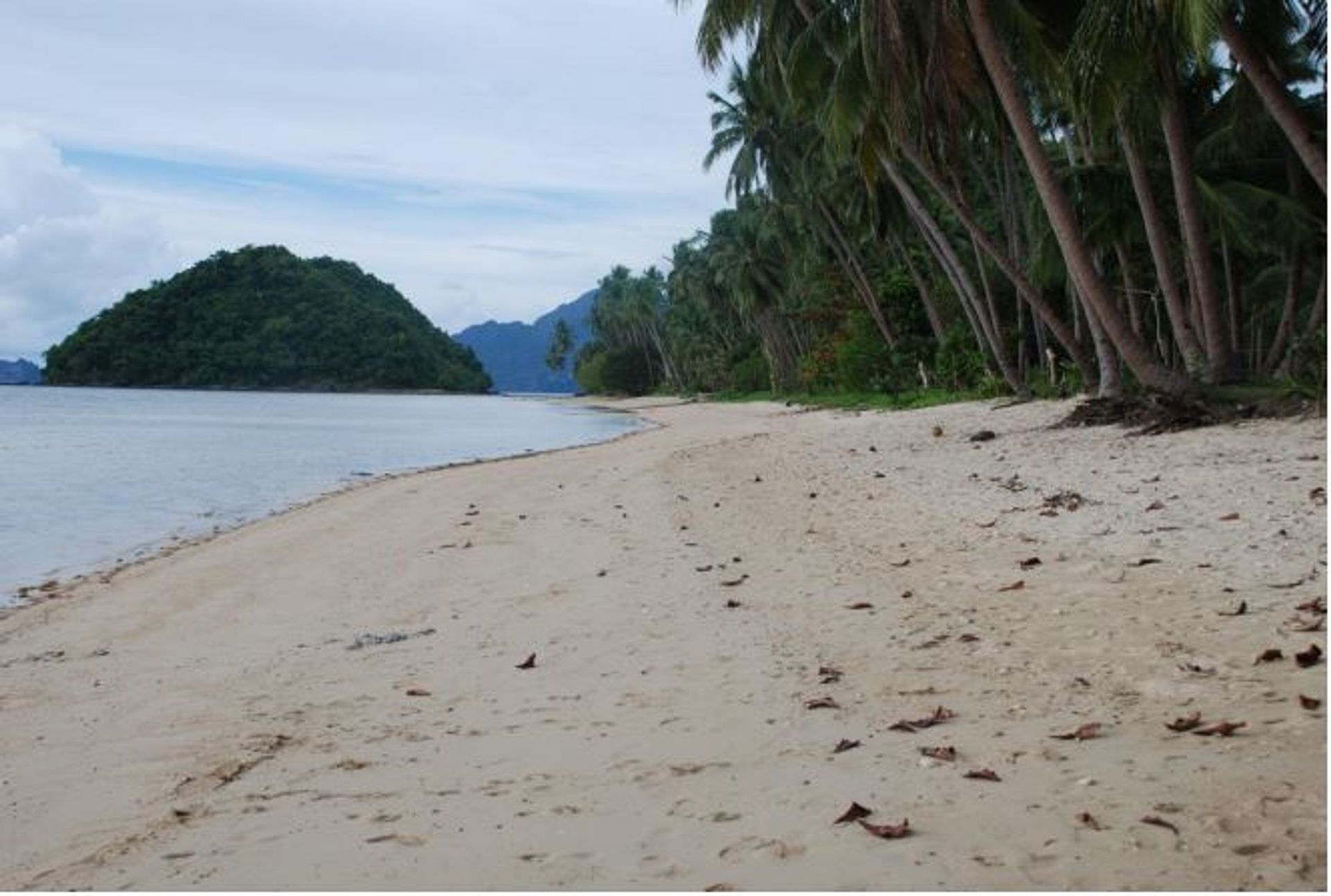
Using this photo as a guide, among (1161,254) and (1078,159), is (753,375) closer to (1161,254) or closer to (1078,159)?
(1078,159)

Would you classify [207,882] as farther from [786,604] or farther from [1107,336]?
[1107,336]

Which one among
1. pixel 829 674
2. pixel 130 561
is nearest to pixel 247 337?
pixel 130 561

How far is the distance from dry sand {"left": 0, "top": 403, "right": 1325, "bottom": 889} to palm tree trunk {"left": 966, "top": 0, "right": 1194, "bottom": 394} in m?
4.23

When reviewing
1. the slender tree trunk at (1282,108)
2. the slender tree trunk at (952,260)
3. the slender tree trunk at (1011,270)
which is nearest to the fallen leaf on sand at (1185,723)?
the slender tree trunk at (1282,108)

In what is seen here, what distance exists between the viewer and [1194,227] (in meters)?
13.9

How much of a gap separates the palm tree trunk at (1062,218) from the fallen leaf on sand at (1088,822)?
1152 cm

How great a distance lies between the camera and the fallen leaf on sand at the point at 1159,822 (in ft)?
8.88

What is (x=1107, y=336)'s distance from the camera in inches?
587

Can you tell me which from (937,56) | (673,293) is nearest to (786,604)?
(937,56)

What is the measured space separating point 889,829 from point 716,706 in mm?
1424

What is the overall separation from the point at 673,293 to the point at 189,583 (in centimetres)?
7051

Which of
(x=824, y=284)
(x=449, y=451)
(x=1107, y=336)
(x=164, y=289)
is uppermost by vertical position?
(x=164, y=289)

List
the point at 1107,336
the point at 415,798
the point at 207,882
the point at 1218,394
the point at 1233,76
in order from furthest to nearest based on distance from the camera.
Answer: the point at 1233,76
the point at 1107,336
the point at 1218,394
the point at 415,798
the point at 207,882

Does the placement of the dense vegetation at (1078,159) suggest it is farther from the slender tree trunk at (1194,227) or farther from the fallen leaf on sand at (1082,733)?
the fallen leaf on sand at (1082,733)
